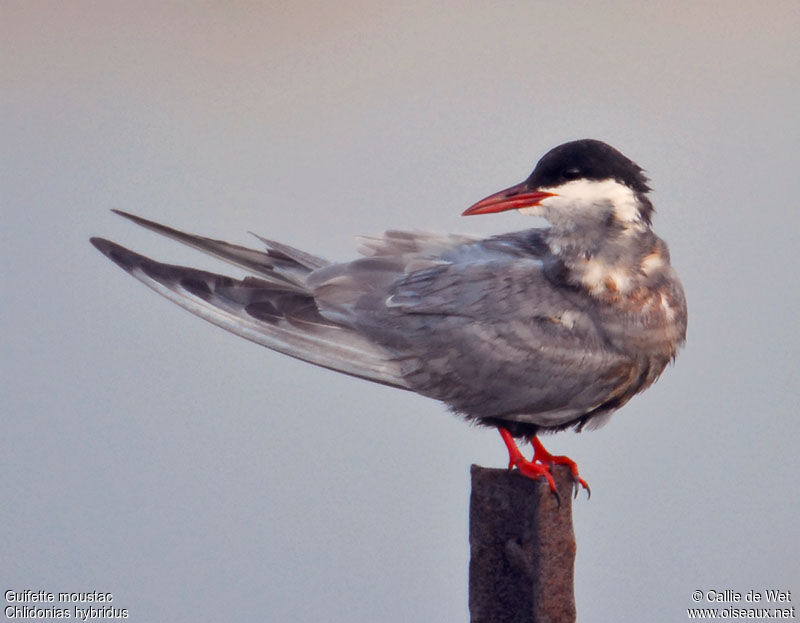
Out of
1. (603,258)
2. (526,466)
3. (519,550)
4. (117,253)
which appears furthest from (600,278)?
(117,253)

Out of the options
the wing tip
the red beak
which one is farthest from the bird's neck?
the wing tip

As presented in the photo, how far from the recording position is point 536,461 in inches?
166

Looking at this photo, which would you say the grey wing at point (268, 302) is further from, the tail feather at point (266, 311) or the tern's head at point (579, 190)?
the tern's head at point (579, 190)

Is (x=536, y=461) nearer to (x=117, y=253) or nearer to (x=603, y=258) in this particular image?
(x=603, y=258)

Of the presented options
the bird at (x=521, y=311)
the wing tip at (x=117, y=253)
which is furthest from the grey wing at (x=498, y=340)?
the wing tip at (x=117, y=253)

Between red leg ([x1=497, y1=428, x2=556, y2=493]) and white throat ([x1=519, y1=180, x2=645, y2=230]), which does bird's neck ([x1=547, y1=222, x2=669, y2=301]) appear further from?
red leg ([x1=497, y1=428, x2=556, y2=493])

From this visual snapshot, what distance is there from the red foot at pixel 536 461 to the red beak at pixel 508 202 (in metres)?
0.62

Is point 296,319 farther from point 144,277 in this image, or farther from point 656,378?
point 656,378

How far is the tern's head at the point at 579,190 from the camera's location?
399 cm

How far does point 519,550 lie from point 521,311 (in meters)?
0.63

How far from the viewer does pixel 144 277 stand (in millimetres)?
4293

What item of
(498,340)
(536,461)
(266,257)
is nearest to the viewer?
(498,340)

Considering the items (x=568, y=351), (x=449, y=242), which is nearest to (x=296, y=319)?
(x=449, y=242)

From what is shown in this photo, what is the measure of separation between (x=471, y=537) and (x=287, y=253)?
3.36 feet
